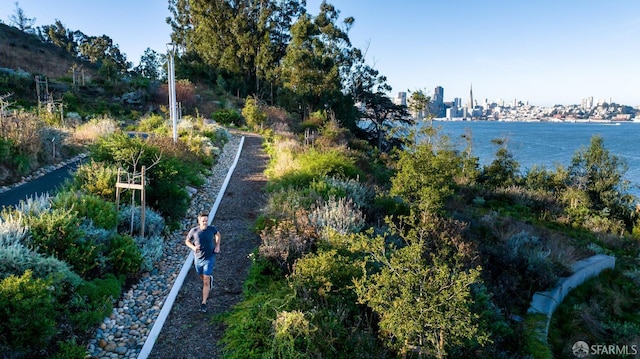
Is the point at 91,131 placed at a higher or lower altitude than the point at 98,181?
higher

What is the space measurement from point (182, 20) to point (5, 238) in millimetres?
49209

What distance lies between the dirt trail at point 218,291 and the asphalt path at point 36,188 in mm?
3375

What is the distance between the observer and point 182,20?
156ft

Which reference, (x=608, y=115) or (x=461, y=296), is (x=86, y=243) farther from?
(x=608, y=115)

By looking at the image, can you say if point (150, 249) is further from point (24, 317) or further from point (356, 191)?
point (356, 191)

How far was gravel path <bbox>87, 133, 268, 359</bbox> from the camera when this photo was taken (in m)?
4.11

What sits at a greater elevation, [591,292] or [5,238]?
[5,238]

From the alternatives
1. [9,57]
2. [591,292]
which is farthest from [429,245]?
[9,57]

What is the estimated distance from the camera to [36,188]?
879 centimetres

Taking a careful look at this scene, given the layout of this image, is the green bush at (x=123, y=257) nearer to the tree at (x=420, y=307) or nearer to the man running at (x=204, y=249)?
the man running at (x=204, y=249)

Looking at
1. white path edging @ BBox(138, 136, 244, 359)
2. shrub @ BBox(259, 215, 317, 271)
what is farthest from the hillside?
shrub @ BBox(259, 215, 317, 271)

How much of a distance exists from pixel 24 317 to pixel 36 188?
656 cm

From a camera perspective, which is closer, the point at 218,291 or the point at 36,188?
the point at 218,291

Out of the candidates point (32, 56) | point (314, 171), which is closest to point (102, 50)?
point (32, 56)
